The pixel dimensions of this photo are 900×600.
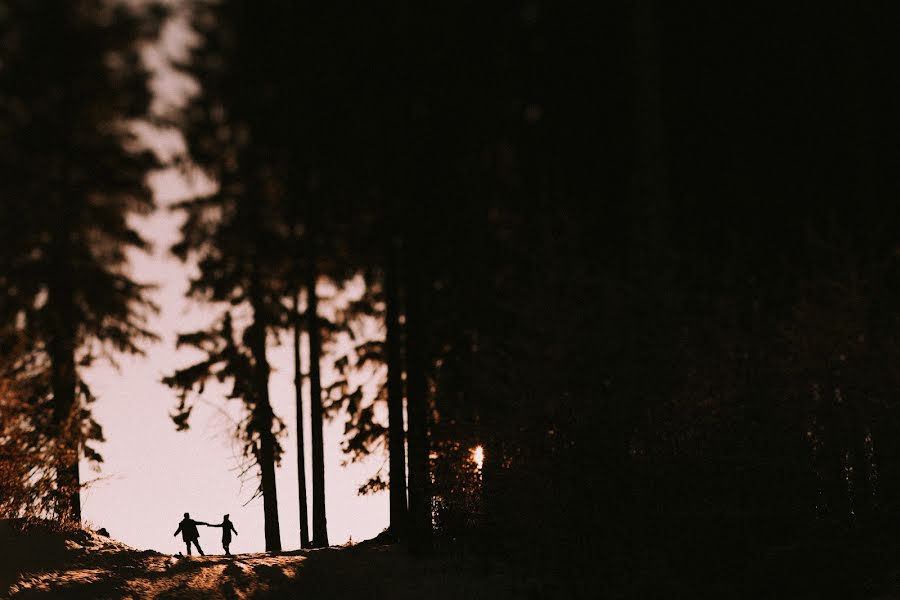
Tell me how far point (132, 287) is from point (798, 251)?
14973mm

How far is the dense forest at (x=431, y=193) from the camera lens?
59.6 feet

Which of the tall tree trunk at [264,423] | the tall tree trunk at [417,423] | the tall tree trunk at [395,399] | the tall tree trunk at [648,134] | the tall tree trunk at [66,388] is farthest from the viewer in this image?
the tall tree trunk at [264,423]

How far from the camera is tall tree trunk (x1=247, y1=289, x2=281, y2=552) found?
23.0 metres

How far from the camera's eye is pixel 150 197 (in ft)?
78.7

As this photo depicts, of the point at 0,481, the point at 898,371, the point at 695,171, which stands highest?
the point at 695,171

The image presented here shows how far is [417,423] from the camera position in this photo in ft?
59.4

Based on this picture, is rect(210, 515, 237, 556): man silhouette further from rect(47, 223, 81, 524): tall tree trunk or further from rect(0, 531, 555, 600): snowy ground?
rect(0, 531, 555, 600): snowy ground

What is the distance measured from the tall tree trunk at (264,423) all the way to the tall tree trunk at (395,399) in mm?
3599

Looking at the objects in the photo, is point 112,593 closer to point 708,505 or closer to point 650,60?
point 708,505

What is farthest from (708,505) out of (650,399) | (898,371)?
(898,371)

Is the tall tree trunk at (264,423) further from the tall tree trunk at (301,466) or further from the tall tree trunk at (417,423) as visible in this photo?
the tall tree trunk at (417,423)

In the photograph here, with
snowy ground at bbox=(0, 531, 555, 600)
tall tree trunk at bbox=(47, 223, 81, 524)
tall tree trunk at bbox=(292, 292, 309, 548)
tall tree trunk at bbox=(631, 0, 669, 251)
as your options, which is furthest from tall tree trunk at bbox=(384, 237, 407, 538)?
tall tree trunk at bbox=(47, 223, 81, 524)

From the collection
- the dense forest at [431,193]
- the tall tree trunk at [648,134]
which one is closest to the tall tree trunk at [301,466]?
the dense forest at [431,193]

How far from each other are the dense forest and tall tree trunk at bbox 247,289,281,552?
0.22 ft
